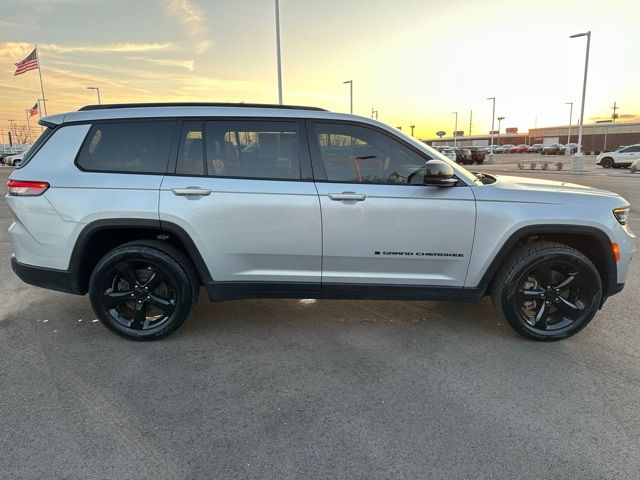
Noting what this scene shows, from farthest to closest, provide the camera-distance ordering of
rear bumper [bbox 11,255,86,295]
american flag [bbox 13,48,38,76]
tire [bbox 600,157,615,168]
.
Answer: american flag [bbox 13,48,38,76]
tire [bbox 600,157,615,168]
rear bumper [bbox 11,255,86,295]

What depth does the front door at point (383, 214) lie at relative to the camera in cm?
343

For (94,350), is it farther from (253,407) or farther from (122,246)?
(253,407)

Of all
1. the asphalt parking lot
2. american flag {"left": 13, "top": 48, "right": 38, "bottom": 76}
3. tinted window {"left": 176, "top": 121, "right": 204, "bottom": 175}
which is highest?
american flag {"left": 13, "top": 48, "right": 38, "bottom": 76}

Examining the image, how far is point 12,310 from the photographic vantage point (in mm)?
4414

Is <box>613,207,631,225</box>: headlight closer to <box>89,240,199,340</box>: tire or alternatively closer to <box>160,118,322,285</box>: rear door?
<box>160,118,322,285</box>: rear door

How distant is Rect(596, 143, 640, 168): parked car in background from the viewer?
2872 cm

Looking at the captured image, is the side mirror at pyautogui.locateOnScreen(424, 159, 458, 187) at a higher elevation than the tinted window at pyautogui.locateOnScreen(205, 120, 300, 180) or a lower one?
lower

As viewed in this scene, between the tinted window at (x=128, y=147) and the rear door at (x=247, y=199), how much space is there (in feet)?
0.53

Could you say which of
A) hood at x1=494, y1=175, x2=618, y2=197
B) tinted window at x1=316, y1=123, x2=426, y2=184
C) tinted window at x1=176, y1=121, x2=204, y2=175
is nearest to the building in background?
hood at x1=494, y1=175, x2=618, y2=197

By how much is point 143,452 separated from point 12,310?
3013 mm

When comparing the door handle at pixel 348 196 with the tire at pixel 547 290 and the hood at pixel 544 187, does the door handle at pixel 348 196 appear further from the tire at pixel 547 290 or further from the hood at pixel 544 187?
the tire at pixel 547 290

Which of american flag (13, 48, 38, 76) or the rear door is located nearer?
the rear door

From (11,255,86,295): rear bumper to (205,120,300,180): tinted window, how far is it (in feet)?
4.85

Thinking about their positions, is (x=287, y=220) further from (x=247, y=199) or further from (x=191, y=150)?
(x=191, y=150)
